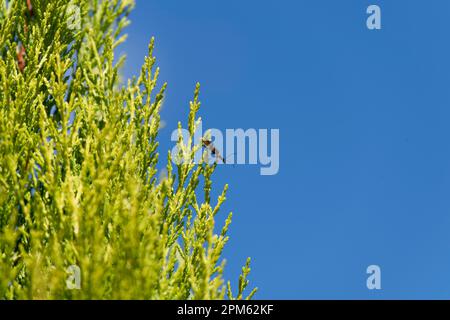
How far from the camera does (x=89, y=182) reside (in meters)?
7.04

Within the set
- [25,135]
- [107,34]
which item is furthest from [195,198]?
[107,34]

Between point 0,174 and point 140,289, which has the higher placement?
point 0,174

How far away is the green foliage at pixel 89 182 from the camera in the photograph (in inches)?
191

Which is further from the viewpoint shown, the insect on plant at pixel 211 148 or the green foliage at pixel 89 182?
the insect on plant at pixel 211 148

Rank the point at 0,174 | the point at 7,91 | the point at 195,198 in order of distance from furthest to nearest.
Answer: the point at 195,198 < the point at 7,91 < the point at 0,174

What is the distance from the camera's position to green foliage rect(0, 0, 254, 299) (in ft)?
15.9

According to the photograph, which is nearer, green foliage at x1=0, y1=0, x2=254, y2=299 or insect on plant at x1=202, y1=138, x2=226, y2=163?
green foliage at x1=0, y1=0, x2=254, y2=299

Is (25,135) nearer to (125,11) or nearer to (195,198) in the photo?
(195,198)
